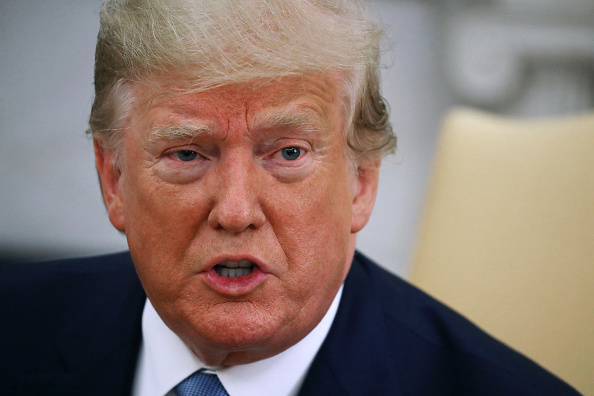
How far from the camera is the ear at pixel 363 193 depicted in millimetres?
1209

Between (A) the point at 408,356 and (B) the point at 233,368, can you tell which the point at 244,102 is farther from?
(A) the point at 408,356

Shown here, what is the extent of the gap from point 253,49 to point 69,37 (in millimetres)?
1801

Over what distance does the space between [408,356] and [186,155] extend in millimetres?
657

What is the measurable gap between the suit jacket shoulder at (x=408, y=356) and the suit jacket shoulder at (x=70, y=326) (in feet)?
1.47

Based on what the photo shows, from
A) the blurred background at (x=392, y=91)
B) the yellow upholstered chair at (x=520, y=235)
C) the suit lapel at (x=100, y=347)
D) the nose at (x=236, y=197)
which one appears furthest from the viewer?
the blurred background at (x=392, y=91)

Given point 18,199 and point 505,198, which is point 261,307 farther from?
point 18,199

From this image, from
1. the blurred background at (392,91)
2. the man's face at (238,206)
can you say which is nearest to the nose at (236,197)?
the man's face at (238,206)

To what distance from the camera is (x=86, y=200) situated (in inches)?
104

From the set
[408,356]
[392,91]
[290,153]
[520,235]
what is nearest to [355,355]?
[408,356]

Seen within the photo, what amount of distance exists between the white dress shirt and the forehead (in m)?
0.48

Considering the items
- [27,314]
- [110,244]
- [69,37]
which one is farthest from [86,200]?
[27,314]

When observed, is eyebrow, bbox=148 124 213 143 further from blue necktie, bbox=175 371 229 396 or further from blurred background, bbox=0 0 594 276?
blurred background, bbox=0 0 594 276

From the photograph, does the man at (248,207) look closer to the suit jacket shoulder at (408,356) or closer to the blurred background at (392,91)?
the suit jacket shoulder at (408,356)

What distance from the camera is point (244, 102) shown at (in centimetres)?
98
